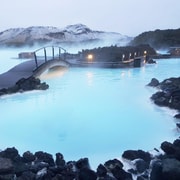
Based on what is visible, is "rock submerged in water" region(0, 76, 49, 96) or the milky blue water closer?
the milky blue water

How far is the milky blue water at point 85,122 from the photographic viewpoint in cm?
620

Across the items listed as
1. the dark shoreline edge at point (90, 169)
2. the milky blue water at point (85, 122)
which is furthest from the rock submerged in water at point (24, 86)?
the dark shoreline edge at point (90, 169)

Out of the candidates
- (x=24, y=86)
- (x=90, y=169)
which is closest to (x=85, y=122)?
(x=90, y=169)

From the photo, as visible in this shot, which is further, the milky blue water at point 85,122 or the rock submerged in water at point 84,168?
the milky blue water at point 85,122

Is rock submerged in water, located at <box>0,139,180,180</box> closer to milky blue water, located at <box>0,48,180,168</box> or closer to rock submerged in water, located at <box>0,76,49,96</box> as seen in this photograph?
milky blue water, located at <box>0,48,180,168</box>

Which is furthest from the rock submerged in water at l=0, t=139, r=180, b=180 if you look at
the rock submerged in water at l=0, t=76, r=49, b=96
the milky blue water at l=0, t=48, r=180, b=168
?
the rock submerged in water at l=0, t=76, r=49, b=96

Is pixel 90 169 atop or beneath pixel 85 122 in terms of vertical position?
atop

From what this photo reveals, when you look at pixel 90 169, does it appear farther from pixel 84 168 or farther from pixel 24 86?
pixel 24 86

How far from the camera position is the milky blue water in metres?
6.20

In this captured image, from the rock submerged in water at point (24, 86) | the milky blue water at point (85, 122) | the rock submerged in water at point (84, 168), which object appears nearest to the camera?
the rock submerged in water at point (84, 168)

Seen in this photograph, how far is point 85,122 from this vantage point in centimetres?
778

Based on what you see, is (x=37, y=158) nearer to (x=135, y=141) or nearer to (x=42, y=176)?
(x=42, y=176)

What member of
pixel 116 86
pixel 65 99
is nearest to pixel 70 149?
pixel 65 99

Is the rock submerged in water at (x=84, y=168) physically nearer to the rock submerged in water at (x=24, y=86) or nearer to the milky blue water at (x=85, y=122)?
the milky blue water at (x=85, y=122)
